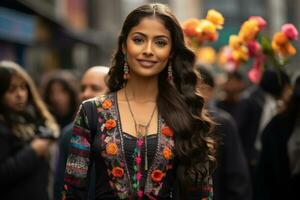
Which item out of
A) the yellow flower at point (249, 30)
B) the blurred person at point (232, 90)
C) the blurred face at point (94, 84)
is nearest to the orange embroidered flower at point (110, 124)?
the blurred face at point (94, 84)

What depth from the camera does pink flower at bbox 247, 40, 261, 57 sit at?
7.04 metres

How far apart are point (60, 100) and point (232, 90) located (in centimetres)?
249

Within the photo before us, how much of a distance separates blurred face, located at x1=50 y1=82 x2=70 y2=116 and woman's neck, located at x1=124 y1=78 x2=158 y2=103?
502 centimetres

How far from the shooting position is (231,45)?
705 cm

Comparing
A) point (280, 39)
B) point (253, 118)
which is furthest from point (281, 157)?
point (253, 118)

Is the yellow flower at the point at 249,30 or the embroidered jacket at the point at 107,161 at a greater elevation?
the yellow flower at the point at 249,30

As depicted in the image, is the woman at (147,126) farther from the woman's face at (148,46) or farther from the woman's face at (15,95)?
the woman's face at (15,95)

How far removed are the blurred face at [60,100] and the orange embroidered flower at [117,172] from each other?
5.25 metres

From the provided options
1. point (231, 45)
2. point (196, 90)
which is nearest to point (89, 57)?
point (231, 45)

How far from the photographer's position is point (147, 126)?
4508 millimetres

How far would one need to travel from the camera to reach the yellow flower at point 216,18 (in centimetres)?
647

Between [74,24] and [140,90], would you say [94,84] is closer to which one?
[140,90]

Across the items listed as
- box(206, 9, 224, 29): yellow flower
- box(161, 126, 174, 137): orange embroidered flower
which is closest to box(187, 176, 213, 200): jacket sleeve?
box(161, 126, 174, 137): orange embroidered flower

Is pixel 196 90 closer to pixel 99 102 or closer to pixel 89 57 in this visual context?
pixel 99 102
